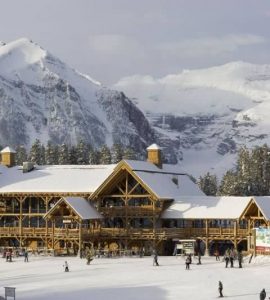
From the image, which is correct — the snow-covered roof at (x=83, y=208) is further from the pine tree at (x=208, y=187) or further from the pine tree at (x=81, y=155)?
the pine tree at (x=208, y=187)

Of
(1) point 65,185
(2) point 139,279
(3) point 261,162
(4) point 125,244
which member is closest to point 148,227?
(4) point 125,244

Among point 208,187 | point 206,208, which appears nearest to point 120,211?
point 206,208

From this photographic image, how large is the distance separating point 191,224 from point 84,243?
10.4 meters

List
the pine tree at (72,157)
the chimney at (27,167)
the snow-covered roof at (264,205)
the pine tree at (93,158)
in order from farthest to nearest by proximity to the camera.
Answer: the pine tree at (93,158) → the pine tree at (72,157) → the chimney at (27,167) → the snow-covered roof at (264,205)

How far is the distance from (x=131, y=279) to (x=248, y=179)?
2678 inches

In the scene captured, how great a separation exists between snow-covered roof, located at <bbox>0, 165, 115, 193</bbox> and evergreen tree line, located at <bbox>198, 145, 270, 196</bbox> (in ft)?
113

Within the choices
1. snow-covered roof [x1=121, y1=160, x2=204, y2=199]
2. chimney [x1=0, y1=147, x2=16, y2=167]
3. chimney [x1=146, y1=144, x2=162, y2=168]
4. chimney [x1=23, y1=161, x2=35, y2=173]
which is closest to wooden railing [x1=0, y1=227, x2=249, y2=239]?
snow-covered roof [x1=121, y1=160, x2=204, y2=199]

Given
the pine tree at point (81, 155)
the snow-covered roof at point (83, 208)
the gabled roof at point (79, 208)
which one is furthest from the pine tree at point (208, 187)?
the gabled roof at point (79, 208)

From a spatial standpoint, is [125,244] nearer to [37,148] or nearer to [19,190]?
[19,190]

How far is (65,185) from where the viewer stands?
285 ft

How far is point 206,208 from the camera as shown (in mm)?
80812

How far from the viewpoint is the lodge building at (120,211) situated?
7956cm

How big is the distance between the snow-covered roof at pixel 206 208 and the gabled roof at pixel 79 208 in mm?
6705

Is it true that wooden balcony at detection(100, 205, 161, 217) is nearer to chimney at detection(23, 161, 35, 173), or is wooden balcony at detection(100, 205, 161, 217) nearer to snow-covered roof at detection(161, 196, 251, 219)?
snow-covered roof at detection(161, 196, 251, 219)
